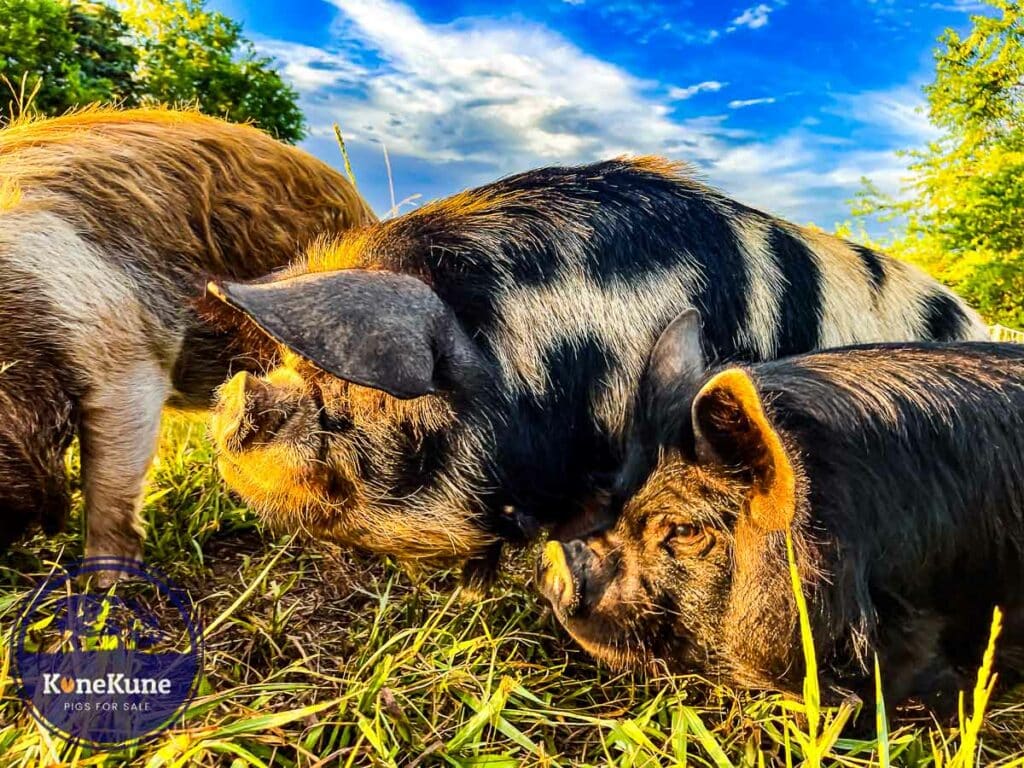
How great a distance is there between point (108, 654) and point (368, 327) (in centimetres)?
98

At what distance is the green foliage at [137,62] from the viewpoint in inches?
275

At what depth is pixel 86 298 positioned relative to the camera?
2.33 m

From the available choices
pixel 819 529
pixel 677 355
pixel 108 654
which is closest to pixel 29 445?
pixel 108 654

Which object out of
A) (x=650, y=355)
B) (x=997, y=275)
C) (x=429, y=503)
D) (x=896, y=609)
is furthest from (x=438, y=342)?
(x=997, y=275)

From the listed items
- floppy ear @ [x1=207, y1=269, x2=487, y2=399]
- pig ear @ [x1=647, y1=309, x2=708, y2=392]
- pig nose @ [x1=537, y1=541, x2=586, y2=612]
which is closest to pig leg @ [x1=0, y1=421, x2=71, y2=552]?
floppy ear @ [x1=207, y1=269, x2=487, y2=399]

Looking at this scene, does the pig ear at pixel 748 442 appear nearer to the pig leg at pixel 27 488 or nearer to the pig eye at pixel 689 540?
the pig eye at pixel 689 540

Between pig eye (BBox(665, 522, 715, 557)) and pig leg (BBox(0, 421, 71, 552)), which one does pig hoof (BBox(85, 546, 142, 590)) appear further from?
pig eye (BBox(665, 522, 715, 557))

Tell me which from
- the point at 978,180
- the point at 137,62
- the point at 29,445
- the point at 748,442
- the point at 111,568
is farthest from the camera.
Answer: the point at 978,180

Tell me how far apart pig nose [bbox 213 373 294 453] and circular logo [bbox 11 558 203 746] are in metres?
0.53

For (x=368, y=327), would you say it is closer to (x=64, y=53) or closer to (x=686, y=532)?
(x=686, y=532)

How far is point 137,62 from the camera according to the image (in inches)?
367

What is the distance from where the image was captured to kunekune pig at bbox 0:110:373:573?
7.36ft

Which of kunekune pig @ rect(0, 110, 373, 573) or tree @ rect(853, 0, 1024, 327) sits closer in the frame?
kunekune pig @ rect(0, 110, 373, 573)

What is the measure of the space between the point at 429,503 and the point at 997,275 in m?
16.9
